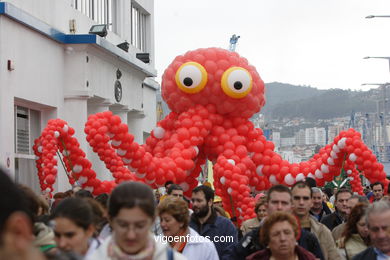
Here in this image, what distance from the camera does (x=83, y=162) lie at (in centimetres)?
1627

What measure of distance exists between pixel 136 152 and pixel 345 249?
26.5 feet

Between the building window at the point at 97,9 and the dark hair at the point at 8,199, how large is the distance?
22310 mm

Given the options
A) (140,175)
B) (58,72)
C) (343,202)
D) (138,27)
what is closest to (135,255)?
(343,202)

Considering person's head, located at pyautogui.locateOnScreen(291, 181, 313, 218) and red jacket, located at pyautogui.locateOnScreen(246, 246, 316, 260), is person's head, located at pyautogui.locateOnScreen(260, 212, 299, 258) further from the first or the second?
person's head, located at pyautogui.locateOnScreen(291, 181, 313, 218)

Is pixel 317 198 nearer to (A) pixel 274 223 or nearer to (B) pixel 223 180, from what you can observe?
(B) pixel 223 180

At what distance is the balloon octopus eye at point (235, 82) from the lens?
16219mm

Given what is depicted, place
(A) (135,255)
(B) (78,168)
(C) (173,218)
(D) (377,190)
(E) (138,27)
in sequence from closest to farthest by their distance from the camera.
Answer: (A) (135,255) → (C) (173,218) → (D) (377,190) → (B) (78,168) → (E) (138,27)

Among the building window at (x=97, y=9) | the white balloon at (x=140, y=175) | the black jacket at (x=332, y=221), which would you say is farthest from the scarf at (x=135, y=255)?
the building window at (x=97, y=9)

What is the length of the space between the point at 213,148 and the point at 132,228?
12747 millimetres

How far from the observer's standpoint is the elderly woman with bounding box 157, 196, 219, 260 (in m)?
7.18

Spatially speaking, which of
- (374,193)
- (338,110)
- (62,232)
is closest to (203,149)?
(374,193)

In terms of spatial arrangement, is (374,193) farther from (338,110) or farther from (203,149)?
(338,110)

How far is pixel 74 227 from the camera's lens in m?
4.88

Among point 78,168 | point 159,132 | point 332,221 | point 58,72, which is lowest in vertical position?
point 332,221
